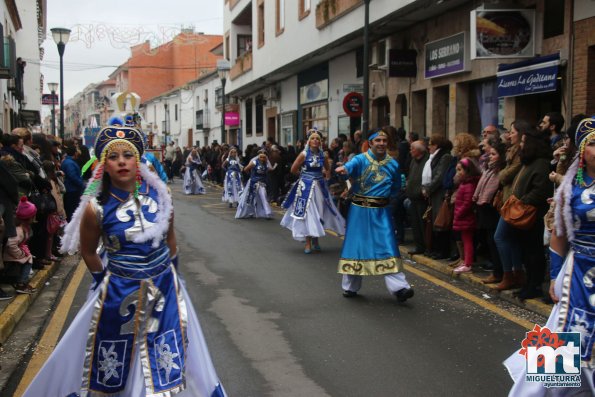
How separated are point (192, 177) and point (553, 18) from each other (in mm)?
16039

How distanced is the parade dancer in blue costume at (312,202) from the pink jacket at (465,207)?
8.70ft

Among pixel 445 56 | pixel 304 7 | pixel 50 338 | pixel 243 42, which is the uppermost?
pixel 243 42

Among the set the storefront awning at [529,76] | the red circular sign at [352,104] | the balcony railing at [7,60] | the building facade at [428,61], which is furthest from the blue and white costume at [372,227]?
the balcony railing at [7,60]

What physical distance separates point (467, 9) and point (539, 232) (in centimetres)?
826

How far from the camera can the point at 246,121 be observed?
38781mm

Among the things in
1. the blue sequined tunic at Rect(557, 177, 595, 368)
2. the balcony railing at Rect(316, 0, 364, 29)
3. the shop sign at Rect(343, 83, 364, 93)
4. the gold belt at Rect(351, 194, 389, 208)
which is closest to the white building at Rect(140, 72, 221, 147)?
the balcony railing at Rect(316, 0, 364, 29)

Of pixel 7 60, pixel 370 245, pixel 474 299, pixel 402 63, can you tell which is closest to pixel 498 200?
pixel 474 299

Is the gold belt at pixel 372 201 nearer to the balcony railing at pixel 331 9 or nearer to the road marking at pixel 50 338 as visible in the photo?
the road marking at pixel 50 338

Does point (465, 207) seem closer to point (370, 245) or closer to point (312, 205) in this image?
point (370, 245)

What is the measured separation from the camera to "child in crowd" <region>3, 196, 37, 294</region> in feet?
26.9

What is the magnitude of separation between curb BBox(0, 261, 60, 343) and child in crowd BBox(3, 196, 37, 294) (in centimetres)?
18

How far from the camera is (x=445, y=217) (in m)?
9.93

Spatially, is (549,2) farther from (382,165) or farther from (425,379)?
(425,379)

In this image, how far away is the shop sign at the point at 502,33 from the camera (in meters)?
12.8
